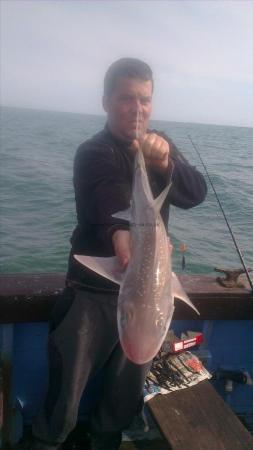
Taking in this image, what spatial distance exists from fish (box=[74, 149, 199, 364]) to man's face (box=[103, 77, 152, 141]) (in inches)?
32.0

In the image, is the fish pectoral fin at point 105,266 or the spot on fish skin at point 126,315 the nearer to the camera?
the spot on fish skin at point 126,315

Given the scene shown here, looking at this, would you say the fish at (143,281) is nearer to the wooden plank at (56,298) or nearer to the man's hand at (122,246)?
the man's hand at (122,246)

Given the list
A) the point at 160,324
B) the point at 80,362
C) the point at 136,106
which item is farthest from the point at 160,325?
the point at 136,106

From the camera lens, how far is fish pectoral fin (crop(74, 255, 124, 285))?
2.12 meters

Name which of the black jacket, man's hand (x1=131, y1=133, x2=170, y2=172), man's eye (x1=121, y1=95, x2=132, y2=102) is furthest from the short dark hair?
man's hand (x1=131, y1=133, x2=170, y2=172)

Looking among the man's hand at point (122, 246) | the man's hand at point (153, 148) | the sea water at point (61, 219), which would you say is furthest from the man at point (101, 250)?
the sea water at point (61, 219)

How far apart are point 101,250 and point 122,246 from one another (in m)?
0.73

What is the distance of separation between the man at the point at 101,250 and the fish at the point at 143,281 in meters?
0.61

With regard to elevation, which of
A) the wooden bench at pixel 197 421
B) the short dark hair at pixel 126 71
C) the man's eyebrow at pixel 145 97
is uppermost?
the short dark hair at pixel 126 71

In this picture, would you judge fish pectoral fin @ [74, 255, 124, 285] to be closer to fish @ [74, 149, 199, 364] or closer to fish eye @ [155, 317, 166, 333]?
fish @ [74, 149, 199, 364]

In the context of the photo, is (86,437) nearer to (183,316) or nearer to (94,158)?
(183,316)

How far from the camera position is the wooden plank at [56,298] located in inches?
135

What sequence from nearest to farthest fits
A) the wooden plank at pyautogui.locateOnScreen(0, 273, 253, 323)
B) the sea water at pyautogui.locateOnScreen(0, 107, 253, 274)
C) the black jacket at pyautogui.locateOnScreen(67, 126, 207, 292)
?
1. the black jacket at pyautogui.locateOnScreen(67, 126, 207, 292)
2. the wooden plank at pyautogui.locateOnScreen(0, 273, 253, 323)
3. the sea water at pyautogui.locateOnScreen(0, 107, 253, 274)

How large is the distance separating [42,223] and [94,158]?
1087 cm
